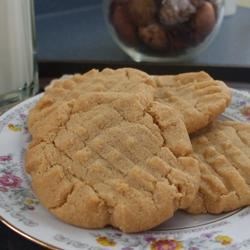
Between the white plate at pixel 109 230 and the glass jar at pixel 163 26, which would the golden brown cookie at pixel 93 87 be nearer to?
the white plate at pixel 109 230

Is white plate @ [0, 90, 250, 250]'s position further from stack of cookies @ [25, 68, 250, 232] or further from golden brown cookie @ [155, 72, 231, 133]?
golden brown cookie @ [155, 72, 231, 133]

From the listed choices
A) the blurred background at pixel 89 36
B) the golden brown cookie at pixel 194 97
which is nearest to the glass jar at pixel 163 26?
the blurred background at pixel 89 36

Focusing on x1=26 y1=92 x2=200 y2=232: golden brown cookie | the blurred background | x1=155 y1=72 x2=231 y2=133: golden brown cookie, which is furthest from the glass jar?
x1=26 y1=92 x2=200 y2=232: golden brown cookie

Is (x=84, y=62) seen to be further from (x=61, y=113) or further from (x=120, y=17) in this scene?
(x=61, y=113)

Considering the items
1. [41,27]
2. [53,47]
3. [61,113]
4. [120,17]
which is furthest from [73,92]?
[41,27]

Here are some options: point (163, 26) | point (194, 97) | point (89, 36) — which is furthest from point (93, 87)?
point (89, 36)

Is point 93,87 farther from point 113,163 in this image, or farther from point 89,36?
point 89,36
